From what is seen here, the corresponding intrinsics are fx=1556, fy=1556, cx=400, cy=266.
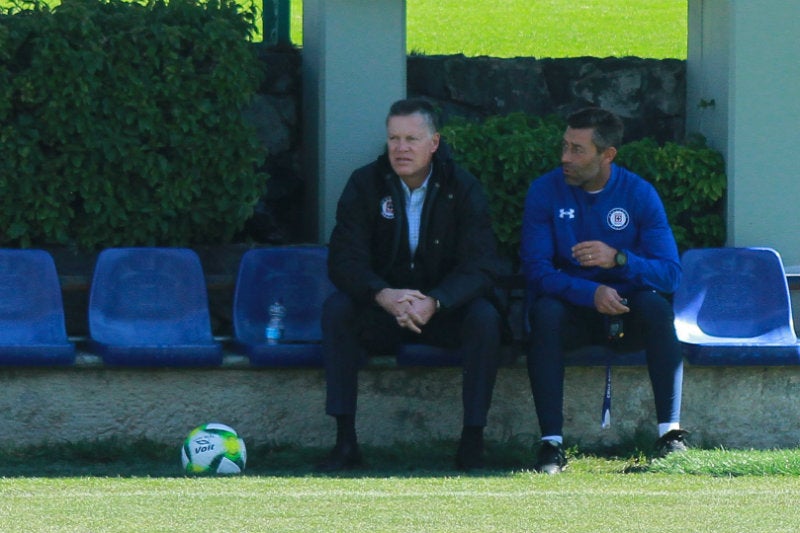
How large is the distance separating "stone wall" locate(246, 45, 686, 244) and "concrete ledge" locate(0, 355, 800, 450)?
1.58m

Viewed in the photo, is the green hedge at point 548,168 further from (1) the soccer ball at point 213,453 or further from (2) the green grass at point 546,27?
(2) the green grass at point 546,27

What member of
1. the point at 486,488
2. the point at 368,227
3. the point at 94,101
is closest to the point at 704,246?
the point at 368,227

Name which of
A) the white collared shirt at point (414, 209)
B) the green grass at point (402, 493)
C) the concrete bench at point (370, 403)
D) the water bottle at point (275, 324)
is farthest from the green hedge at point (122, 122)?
the green grass at point (402, 493)

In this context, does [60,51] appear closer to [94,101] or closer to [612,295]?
[94,101]

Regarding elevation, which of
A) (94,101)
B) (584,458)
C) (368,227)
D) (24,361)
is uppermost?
(94,101)

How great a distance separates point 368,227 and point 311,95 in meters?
1.67

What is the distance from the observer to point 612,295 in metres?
6.70

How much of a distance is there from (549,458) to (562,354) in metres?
0.47

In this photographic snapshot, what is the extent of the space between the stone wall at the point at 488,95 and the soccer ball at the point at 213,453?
2.24 m

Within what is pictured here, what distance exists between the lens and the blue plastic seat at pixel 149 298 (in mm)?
7223

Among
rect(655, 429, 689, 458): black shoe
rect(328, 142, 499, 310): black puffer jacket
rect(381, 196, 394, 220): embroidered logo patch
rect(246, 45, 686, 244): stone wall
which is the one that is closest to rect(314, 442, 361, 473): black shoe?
rect(328, 142, 499, 310): black puffer jacket

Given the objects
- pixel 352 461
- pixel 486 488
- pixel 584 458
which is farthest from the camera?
pixel 584 458

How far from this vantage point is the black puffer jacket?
686 centimetres

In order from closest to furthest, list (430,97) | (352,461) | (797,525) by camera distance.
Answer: (797,525)
(352,461)
(430,97)
